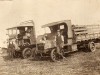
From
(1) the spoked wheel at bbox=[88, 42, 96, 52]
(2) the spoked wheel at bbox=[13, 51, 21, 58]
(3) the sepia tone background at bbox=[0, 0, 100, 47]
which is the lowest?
(2) the spoked wheel at bbox=[13, 51, 21, 58]

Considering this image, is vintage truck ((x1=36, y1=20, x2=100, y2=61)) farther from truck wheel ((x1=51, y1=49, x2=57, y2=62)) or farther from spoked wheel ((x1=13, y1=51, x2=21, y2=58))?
spoked wheel ((x1=13, y1=51, x2=21, y2=58))

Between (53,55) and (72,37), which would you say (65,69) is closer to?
(53,55)

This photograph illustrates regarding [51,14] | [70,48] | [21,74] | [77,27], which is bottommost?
[21,74]

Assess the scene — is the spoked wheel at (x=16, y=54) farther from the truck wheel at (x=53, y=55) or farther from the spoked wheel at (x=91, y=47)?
the spoked wheel at (x=91, y=47)

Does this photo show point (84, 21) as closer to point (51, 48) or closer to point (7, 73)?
point (51, 48)

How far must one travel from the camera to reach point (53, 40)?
38.9 feet

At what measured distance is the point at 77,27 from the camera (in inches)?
484

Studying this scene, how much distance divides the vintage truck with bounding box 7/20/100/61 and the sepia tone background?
831 centimetres

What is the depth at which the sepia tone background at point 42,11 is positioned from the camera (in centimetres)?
2230

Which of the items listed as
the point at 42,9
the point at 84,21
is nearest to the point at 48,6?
the point at 42,9

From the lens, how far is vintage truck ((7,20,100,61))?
38.2 feet

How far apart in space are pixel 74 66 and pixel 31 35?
532 cm

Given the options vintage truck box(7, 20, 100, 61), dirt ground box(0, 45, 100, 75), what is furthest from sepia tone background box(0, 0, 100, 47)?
dirt ground box(0, 45, 100, 75)

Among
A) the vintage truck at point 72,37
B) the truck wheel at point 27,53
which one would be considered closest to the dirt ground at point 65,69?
the vintage truck at point 72,37
